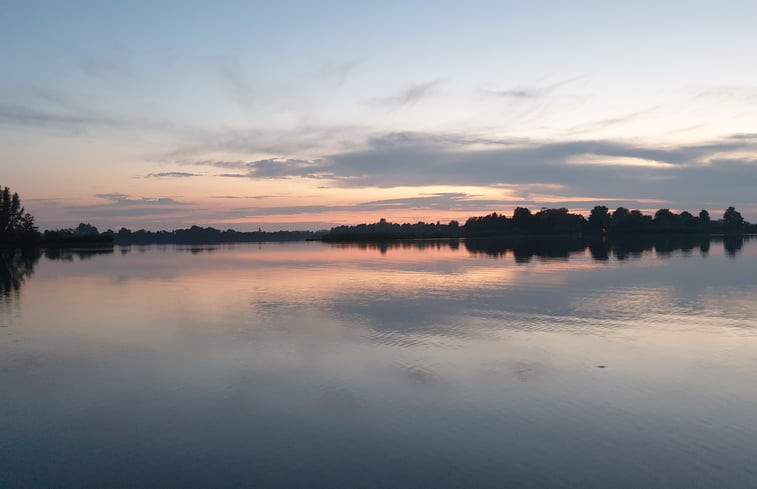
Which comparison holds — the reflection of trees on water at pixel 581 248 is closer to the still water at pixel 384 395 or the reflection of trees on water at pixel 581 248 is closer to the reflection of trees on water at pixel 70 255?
the still water at pixel 384 395

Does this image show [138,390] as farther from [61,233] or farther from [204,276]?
[61,233]

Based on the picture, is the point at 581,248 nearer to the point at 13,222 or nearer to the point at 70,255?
the point at 70,255

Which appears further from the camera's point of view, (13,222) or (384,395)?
(13,222)

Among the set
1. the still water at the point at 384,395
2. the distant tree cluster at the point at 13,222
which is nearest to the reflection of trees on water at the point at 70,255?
the distant tree cluster at the point at 13,222

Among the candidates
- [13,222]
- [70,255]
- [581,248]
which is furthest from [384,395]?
[13,222]

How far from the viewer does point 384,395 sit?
45.2ft

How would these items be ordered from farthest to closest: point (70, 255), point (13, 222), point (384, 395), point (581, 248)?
point (13, 222)
point (581, 248)
point (70, 255)
point (384, 395)

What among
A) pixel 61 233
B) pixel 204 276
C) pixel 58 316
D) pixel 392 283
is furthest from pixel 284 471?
pixel 61 233

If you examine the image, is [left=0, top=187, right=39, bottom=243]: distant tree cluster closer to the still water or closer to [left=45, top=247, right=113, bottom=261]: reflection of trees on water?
[left=45, top=247, right=113, bottom=261]: reflection of trees on water

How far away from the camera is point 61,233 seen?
177750mm

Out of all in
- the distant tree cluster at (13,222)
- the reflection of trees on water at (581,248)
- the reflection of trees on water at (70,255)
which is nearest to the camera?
the reflection of trees on water at (581,248)

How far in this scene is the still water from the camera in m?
9.77

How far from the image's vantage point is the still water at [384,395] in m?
9.77

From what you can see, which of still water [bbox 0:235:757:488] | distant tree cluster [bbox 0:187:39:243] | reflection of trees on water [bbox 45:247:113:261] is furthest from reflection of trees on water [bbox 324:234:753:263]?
distant tree cluster [bbox 0:187:39:243]
